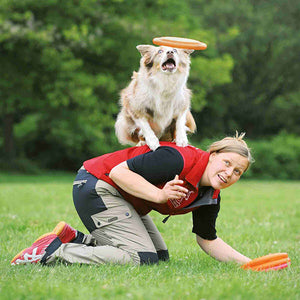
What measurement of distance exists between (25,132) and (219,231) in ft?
61.3

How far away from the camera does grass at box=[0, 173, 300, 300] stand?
276 cm

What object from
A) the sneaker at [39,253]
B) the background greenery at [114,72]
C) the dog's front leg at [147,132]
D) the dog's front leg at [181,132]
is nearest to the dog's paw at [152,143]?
the dog's front leg at [147,132]

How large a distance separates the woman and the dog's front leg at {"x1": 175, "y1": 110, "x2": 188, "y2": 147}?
73 cm

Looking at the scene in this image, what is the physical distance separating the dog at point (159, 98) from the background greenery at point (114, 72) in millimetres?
10850

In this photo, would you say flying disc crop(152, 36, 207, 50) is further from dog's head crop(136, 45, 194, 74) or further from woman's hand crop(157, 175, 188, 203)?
woman's hand crop(157, 175, 188, 203)

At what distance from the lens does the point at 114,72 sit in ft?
59.2

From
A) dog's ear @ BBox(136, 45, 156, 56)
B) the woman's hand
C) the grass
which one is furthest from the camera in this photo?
dog's ear @ BBox(136, 45, 156, 56)

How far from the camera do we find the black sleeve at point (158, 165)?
354 centimetres

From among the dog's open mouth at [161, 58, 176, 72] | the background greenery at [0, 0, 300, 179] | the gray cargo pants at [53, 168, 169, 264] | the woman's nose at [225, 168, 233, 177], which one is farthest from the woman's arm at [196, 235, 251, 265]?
the background greenery at [0, 0, 300, 179]

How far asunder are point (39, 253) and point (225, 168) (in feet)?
Result: 5.27

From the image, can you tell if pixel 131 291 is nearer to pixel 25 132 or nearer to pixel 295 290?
pixel 295 290

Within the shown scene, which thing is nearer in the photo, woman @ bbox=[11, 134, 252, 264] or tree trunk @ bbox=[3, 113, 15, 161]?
woman @ bbox=[11, 134, 252, 264]

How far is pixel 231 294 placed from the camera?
273 centimetres

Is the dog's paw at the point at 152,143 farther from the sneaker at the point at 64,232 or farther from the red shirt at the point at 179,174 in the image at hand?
the sneaker at the point at 64,232
